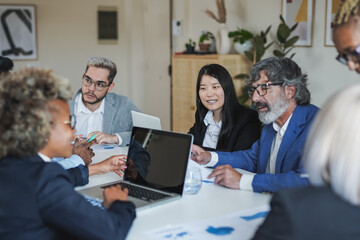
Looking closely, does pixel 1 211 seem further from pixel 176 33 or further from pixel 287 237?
pixel 176 33

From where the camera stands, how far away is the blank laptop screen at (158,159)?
1.89 meters

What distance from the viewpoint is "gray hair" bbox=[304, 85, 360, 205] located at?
1059mm

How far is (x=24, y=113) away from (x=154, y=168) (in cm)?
75

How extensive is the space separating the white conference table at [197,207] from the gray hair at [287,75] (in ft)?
2.13

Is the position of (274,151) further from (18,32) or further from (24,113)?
(18,32)

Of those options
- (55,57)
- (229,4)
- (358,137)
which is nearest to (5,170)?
(358,137)

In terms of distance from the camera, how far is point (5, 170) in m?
1.37

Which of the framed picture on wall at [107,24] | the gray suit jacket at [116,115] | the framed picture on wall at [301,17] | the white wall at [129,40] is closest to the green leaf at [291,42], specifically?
the framed picture on wall at [301,17]

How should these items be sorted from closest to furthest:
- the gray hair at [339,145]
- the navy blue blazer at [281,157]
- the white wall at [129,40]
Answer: the gray hair at [339,145] → the navy blue blazer at [281,157] → the white wall at [129,40]

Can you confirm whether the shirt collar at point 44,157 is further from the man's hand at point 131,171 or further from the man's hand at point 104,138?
the man's hand at point 104,138

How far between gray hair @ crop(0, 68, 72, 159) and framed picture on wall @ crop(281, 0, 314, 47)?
119 inches

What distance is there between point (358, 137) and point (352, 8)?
2.30ft

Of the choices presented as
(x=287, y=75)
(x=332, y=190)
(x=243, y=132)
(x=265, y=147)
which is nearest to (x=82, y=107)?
(x=243, y=132)

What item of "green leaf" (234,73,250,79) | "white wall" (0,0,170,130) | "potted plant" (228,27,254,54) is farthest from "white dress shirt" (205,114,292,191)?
"white wall" (0,0,170,130)
